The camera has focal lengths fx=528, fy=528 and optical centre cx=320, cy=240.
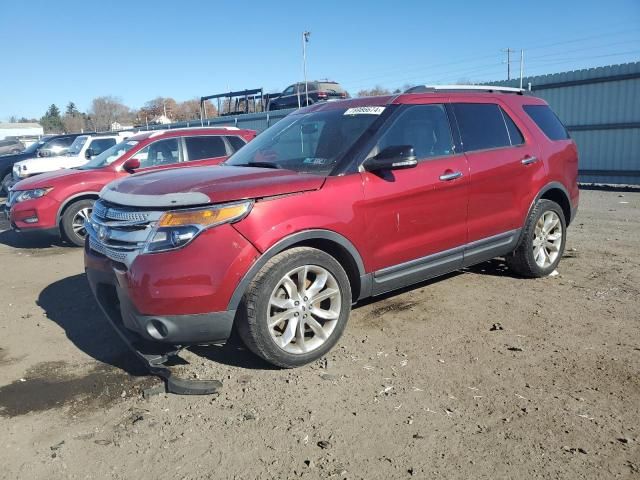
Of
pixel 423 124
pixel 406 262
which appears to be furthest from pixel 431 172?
pixel 406 262

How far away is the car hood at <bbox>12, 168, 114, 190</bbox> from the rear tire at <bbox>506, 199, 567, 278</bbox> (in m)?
6.18

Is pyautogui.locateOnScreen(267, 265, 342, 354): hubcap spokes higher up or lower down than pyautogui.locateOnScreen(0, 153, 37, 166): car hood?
lower down

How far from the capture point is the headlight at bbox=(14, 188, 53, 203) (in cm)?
798

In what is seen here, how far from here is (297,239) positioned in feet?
11.4

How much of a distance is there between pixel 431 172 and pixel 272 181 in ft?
4.62

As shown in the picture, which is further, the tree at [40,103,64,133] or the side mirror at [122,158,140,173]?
the tree at [40,103,64,133]

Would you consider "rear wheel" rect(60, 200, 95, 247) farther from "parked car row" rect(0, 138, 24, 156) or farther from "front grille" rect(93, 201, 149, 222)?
"parked car row" rect(0, 138, 24, 156)

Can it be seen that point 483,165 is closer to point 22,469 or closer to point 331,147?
point 331,147

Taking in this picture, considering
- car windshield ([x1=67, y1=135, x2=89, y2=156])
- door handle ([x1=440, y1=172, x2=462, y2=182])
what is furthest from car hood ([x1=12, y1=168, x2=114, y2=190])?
car windshield ([x1=67, y1=135, x2=89, y2=156])

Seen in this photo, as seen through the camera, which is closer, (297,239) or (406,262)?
(297,239)

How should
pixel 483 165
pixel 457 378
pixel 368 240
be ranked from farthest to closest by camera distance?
pixel 483 165, pixel 368 240, pixel 457 378

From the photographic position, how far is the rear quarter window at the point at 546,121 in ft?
17.7

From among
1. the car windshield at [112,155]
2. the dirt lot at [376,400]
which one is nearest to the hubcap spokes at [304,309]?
the dirt lot at [376,400]

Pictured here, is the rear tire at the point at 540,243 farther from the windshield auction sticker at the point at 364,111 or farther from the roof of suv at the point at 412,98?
the windshield auction sticker at the point at 364,111
